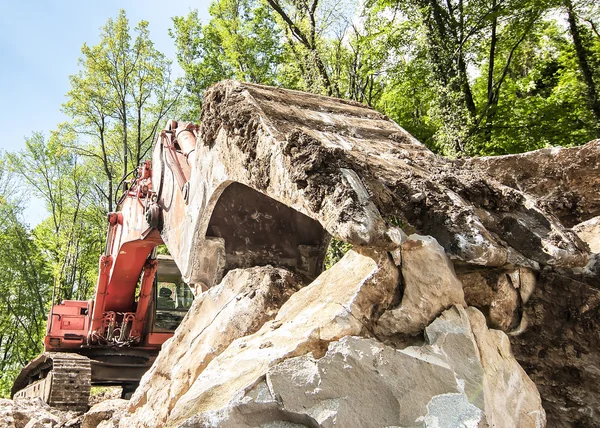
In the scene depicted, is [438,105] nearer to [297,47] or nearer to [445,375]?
[297,47]

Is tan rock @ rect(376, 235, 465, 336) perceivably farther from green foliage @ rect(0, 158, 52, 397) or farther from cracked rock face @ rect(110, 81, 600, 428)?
green foliage @ rect(0, 158, 52, 397)

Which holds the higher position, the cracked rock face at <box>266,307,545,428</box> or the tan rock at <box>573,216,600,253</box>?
the tan rock at <box>573,216,600,253</box>

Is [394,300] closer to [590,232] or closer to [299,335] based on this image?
[299,335]

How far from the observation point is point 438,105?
14289 millimetres

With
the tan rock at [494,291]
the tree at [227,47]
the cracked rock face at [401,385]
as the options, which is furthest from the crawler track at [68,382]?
the tree at [227,47]

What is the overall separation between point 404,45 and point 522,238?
13.6 meters

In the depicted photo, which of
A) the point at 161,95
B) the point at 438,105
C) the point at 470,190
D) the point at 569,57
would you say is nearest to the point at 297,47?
the point at 438,105

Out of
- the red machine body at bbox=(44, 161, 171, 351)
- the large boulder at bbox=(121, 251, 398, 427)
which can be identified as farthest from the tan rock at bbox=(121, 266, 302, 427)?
the red machine body at bbox=(44, 161, 171, 351)

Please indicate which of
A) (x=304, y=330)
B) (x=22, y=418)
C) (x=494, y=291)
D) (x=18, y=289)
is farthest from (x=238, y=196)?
(x=18, y=289)

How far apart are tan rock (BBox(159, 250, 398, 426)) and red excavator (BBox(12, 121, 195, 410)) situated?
4.48 metres

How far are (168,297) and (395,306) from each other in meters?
8.15

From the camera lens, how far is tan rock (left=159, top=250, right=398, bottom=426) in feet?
7.04

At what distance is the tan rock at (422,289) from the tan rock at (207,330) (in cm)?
92

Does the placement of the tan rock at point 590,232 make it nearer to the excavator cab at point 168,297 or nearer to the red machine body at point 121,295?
the red machine body at point 121,295
